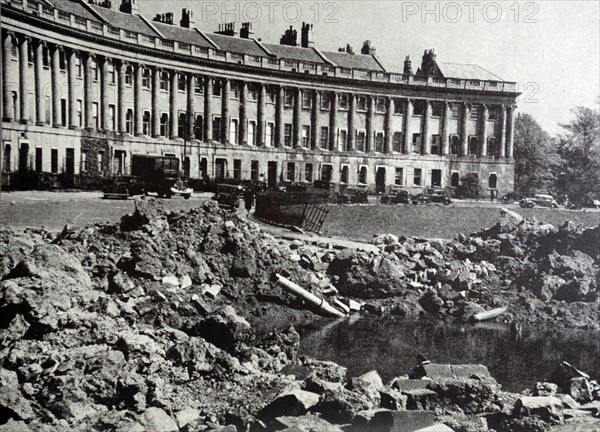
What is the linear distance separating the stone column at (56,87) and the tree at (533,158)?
5.44m

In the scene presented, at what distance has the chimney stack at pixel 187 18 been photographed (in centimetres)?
675

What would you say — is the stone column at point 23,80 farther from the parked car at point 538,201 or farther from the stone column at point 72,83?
the parked car at point 538,201

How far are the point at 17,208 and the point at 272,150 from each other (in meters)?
3.22

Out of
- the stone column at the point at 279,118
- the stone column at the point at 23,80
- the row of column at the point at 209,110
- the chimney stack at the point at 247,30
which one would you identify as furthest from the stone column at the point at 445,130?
the stone column at the point at 23,80

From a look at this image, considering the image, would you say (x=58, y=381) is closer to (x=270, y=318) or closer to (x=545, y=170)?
(x=270, y=318)

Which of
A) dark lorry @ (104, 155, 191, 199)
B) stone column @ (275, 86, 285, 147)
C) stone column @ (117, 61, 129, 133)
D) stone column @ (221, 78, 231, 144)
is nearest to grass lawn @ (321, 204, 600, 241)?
stone column @ (275, 86, 285, 147)

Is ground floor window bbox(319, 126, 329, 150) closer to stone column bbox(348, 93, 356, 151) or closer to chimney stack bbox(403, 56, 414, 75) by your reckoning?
stone column bbox(348, 93, 356, 151)

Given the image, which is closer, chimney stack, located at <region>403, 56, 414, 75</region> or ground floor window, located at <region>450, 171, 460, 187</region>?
chimney stack, located at <region>403, 56, 414, 75</region>

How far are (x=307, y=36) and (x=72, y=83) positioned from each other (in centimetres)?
273

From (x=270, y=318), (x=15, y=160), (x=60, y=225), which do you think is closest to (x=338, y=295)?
(x=270, y=318)

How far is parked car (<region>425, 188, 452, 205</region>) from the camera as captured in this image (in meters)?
8.35

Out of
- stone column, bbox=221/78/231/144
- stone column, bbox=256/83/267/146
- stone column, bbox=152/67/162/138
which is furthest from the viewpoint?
stone column, bbox=256/83/267/146

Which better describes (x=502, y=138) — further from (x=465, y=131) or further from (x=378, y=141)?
(x=378, y=141)

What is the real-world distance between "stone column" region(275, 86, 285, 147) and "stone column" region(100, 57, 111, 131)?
213cm
